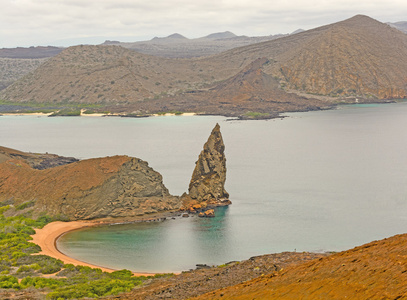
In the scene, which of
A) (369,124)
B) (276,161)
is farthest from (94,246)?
(369,124)

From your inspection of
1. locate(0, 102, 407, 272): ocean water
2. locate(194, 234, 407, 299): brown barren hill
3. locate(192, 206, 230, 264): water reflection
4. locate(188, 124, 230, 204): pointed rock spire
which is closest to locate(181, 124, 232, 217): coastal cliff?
locate(188, 124, 230, 204): pointed rock spire

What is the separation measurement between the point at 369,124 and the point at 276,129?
2812cm

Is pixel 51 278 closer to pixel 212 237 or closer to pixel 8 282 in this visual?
pixel 8 282

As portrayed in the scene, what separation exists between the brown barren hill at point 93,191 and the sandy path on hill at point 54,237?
66.3 inches

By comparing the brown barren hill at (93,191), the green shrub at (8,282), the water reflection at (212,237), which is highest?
the brown barren hill at (93,191)

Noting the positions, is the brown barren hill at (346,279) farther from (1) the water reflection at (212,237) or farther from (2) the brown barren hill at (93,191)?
(2) the brown barren hill at (93,191)

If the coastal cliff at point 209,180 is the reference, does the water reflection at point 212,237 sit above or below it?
below

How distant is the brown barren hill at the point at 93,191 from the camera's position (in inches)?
2589

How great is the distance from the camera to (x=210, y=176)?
7181 cm

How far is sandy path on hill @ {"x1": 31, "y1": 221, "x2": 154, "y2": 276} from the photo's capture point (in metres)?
50.6

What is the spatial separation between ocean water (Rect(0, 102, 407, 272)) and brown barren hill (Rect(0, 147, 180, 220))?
4313 mm

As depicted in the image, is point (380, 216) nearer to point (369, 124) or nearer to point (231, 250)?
point (231, 250)

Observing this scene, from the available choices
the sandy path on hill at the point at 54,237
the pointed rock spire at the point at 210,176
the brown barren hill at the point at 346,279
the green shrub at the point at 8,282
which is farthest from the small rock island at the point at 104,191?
the brown barren hill at the point at 346,279

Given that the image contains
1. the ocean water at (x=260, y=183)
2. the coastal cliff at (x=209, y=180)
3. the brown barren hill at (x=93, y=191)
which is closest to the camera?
the ocean water at (x=260, y=183)
